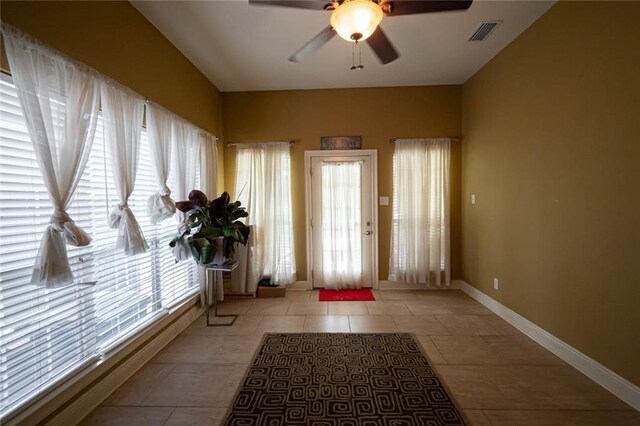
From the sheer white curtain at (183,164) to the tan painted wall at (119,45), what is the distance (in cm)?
19

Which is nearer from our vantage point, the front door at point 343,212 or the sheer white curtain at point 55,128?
the sheer white curtain at point 55,128

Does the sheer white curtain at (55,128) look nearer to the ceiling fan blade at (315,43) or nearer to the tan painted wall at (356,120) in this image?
the ceiling fan blade at (315,43)

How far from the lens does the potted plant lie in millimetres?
2634

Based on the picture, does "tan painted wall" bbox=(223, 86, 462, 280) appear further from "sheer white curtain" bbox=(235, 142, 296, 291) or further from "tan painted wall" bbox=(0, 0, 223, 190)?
"tan painted wall" bbox=(0, 0, 223, 190)

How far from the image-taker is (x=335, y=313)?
3271mm

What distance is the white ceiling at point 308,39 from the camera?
7.66 ft

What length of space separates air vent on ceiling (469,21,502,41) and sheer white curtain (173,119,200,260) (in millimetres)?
3241

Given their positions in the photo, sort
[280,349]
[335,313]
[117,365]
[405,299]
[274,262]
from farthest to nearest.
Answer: [274,262], [405,299], [335,313], [280,349], [117,365]

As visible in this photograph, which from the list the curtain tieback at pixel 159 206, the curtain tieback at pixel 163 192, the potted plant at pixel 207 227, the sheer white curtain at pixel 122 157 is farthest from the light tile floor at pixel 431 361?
the curtain tieback at pixel 163 192

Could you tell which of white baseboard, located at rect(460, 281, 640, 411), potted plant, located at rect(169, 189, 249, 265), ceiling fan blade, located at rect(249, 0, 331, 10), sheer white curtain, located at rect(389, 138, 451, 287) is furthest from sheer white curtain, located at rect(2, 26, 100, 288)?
white baseboard, located at rect(460, 281, 640, 411)

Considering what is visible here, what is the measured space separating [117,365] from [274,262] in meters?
2.17

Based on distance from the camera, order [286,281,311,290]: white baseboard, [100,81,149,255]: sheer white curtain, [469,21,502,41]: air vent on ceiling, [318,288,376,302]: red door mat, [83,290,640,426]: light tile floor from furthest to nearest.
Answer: [286,281,311,290]: white baseboard
[318,288,376,302]: red door mat
[469,21,502,41]: air vent on ceiling
[100,81,149,255]: sheer white curtain
[83,290,640,426]: light tile floor

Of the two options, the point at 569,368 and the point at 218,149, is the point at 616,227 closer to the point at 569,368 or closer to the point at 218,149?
the point at 569,368

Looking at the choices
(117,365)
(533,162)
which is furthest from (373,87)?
(117,365)
